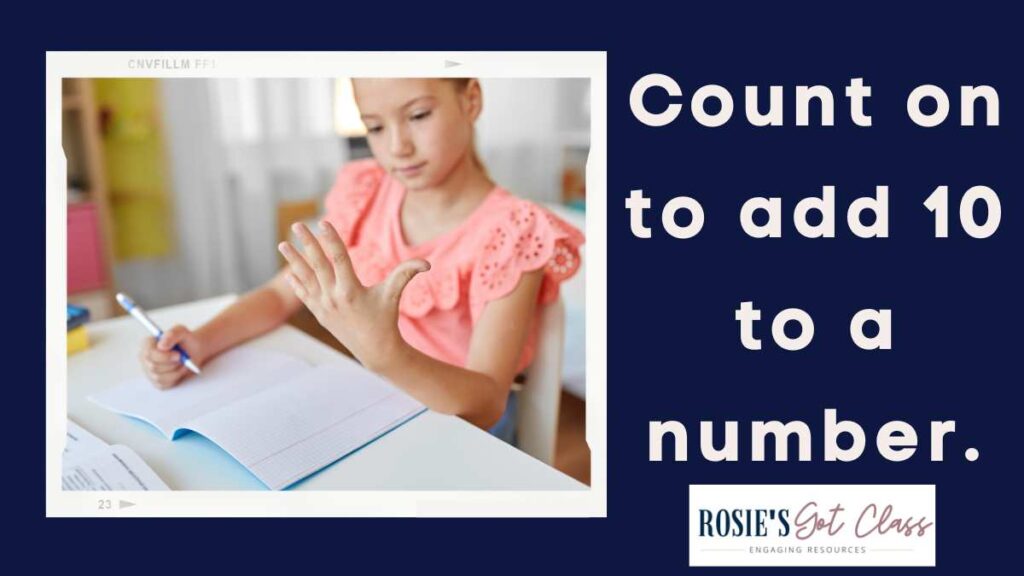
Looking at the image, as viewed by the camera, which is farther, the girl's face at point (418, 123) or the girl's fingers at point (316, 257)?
the girl's face at point (418, 123)

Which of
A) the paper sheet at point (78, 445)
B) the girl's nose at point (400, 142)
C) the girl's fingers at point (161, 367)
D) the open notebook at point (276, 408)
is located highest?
the girl's nose at point (400, 142)

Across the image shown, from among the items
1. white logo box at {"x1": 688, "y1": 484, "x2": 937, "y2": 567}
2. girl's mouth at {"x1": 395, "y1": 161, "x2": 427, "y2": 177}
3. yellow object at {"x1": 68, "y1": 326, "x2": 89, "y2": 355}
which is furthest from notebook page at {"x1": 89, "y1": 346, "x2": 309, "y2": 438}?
white logo box at {"x1": 688, "y1": 484, "x2": 937, "y2": 567}

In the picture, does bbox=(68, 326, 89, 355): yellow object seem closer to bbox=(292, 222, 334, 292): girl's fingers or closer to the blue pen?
the blue pen

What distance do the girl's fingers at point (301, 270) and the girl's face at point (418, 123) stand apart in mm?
195

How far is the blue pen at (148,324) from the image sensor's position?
0.81 meters

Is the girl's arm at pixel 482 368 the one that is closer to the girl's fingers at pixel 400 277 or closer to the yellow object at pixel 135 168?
the girl's fingers at pixel 400 277

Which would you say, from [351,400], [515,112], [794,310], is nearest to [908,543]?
[794,310]

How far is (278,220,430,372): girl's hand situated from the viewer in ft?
2.22

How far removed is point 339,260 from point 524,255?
0.22m

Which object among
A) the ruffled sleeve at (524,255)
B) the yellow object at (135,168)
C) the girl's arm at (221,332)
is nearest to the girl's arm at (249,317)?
the girl's arm at (221,332)

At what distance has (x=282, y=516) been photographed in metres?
0.74

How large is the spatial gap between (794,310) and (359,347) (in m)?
0.39

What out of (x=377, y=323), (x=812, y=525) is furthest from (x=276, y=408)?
(x=812, y=525)

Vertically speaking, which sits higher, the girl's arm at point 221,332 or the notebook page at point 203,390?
the girl's arm at point 221,332
